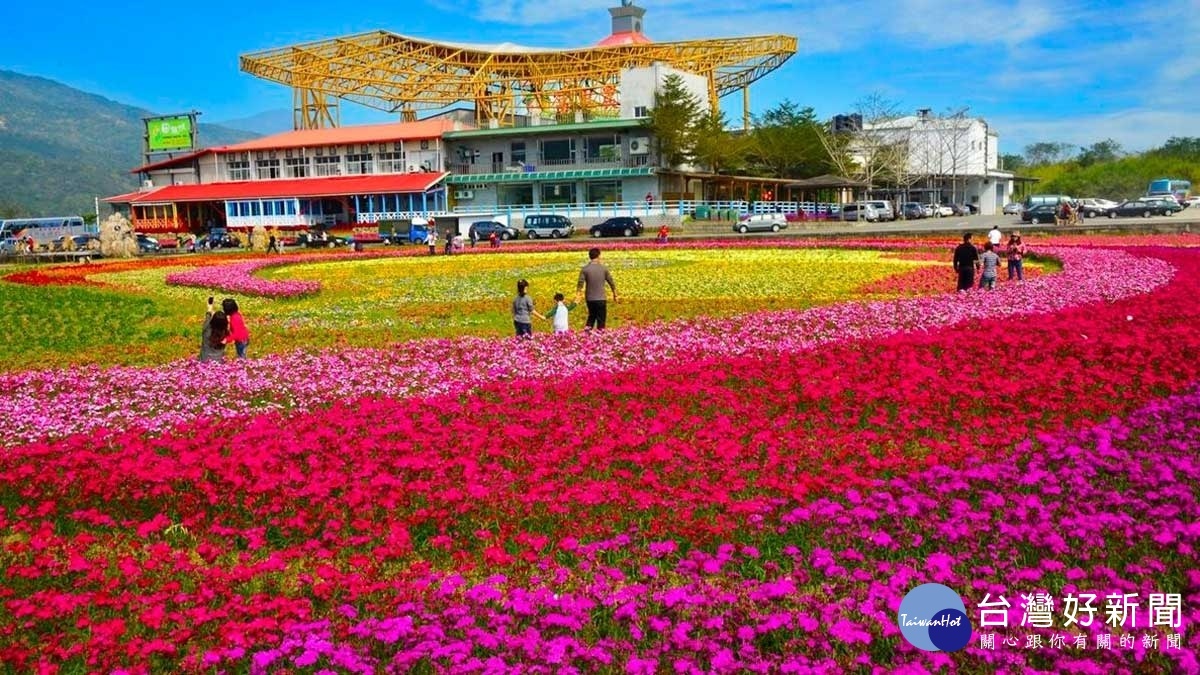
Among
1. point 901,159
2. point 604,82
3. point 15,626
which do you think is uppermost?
point 604,82

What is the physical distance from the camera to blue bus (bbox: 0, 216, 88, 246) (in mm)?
66188

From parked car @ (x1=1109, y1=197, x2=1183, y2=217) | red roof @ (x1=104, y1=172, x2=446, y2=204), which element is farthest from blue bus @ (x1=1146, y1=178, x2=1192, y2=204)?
red roof @ (x1=104, y1=172, x2=446, y2=204)

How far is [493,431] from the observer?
9.60m

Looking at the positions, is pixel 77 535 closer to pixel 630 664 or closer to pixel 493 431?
pixel 493 431

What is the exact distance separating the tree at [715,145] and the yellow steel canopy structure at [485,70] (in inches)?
342

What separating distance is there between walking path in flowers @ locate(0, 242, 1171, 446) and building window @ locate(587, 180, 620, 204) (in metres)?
52.2

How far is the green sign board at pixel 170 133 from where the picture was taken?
84.2m

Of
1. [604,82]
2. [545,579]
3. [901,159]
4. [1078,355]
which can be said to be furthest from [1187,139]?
[545,579]

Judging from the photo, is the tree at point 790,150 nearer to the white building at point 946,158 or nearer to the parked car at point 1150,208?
the white building at point 946,158

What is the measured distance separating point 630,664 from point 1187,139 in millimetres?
142451

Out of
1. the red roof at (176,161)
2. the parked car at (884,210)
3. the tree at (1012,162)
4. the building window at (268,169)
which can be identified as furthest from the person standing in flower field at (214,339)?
the tree at (1012,162)

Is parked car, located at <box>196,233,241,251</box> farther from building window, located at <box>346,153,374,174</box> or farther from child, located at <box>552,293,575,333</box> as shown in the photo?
child, located at <box>552,293,575,333</box>

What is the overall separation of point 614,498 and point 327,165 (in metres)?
75.8

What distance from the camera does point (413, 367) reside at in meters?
13.0
